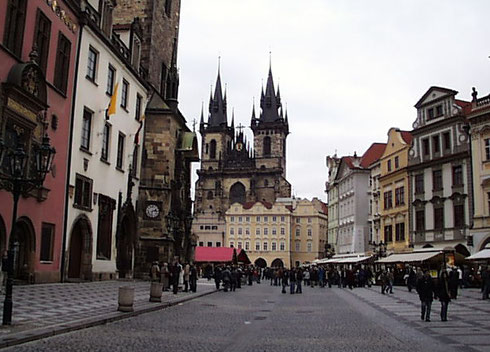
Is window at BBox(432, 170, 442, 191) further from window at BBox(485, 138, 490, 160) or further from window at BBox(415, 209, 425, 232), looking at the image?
window at BBox(485, 138, 490, 160)

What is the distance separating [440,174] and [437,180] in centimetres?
65

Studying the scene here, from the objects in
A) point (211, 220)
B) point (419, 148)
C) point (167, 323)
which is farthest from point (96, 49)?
point (211, 220)

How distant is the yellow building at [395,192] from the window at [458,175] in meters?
6.21

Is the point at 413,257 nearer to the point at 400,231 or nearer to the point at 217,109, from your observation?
the point at 400,231

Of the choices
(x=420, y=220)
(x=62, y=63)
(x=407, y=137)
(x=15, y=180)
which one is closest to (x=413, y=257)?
(x=420, y=220)

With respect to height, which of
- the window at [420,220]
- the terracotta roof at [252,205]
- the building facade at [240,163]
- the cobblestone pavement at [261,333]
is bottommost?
the cobblestone pavement at [261,333]

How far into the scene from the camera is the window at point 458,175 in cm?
4246

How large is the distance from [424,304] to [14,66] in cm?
1583

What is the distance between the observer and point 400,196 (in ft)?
167

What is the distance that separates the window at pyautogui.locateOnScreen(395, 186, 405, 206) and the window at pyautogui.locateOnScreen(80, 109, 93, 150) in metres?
30.7

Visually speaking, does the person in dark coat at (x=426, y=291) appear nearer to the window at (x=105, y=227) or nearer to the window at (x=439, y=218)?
the window at (x=105, y=227)

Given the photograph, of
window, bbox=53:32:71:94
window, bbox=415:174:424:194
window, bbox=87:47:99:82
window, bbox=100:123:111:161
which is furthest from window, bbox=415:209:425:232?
window, bbox=53:32:71:94

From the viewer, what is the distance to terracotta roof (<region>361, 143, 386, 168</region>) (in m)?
67.0

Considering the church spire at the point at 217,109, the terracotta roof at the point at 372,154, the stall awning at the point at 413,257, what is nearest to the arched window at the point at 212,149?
the church spire at the point at 217,109
